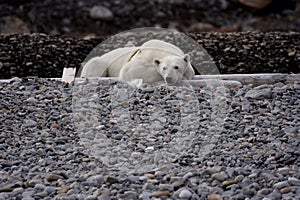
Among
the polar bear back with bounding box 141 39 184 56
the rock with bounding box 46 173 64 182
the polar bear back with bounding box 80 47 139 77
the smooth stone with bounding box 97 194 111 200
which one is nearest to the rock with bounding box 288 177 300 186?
the smooth stone with bounding box 97 194 111 200

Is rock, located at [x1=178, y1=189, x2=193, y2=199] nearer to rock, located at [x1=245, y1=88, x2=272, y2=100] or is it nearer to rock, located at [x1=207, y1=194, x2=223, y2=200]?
rock, located at [x1=207, y1=194, x2=223, y2=200]

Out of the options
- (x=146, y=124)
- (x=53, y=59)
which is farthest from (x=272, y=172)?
(x=53, y=59)

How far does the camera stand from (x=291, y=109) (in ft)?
14.3

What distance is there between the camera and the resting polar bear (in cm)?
492

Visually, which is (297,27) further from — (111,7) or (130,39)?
(130,39)

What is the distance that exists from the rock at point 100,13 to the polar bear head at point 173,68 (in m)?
5.70

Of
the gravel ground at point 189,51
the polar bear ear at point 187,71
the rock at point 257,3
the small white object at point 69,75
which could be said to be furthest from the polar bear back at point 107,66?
the rock at point 257,3

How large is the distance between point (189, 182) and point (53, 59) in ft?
11.3

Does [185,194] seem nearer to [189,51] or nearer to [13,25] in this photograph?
[189,51]

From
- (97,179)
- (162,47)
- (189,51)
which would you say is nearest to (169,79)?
(162,47)

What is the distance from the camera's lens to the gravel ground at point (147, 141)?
10.5 ft

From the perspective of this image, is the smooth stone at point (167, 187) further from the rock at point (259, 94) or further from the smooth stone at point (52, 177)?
the rock at point (259, 94)

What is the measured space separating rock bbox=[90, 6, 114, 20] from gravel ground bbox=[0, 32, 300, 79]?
11.6ft

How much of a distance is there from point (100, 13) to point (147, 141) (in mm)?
A: 7033
